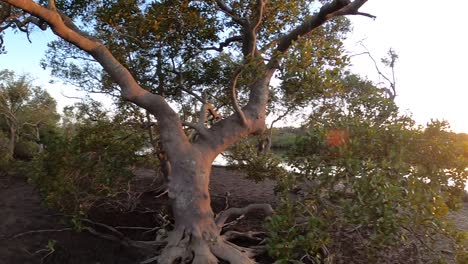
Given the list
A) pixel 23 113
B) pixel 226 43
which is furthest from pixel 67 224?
pixel 23 113

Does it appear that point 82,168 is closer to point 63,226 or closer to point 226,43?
point 63,226

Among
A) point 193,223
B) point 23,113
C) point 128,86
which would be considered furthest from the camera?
point 23,113

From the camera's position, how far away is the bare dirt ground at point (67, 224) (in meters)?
8.09

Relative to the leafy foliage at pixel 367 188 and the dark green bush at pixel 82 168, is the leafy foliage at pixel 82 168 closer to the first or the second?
the dark green bush at pixel 82 168

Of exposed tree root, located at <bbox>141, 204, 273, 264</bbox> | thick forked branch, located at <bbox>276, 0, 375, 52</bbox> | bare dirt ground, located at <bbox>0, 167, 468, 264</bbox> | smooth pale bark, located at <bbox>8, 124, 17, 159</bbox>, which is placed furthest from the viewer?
smooth pale bark, located at <bbox>8, 124, 17, 159</bbox>

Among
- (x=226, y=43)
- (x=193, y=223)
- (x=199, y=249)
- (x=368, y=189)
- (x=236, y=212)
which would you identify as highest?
(x=226, y=43)

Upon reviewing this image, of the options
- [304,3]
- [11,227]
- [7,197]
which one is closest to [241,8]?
[304,3]

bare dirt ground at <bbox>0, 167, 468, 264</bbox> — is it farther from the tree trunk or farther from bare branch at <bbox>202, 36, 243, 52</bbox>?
bare branch at <bbox>202, 36, 243, 52</bbox>

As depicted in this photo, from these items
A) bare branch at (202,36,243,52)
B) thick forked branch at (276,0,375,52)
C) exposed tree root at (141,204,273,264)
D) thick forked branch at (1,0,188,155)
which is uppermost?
bare branch at (202,36,243,52)

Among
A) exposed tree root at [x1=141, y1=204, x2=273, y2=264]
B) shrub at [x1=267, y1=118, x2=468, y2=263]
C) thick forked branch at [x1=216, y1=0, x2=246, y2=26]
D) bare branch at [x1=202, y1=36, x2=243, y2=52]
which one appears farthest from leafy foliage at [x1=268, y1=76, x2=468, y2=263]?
bare branch at [x1=202, y1=36, x2=243, y2=52]

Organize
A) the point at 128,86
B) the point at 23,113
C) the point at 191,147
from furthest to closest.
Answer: the point at 23,113 < the point at 191,147 < the point at 128,86

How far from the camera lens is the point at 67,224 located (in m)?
9.13

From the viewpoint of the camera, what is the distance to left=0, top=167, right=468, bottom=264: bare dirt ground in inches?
318

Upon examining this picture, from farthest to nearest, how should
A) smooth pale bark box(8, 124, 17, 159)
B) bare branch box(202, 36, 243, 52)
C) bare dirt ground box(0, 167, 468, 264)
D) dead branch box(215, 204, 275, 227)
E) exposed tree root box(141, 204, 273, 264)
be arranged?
smooth pale bark box(8, 124, 17, 159) → bare branch box(202, 36, 243, 52) → bare dirt ground box(0, 167, 468, 264) → dead branch box(215, 204, 275, 227) → exposed tree root box(141, 204, 273, 264)
